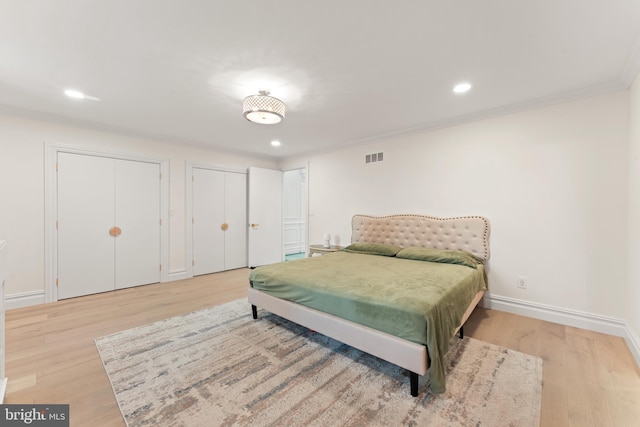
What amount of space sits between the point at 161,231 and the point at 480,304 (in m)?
4.87

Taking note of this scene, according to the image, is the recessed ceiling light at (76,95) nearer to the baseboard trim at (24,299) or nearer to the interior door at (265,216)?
the baseboard trim at (24,299)

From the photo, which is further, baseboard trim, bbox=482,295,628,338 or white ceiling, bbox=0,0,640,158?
baseboard trim, bbox=482,295,628,338

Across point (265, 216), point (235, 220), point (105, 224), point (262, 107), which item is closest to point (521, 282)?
point (262, 107)

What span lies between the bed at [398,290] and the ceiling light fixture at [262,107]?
1600 millimetres

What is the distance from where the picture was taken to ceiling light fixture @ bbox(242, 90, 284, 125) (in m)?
2.44

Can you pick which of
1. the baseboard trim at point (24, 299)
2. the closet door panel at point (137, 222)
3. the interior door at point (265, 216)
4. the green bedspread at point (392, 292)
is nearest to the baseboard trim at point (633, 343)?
the green bedspread at point (392, 292)

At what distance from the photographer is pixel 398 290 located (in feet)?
6.67

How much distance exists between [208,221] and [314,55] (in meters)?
3.80

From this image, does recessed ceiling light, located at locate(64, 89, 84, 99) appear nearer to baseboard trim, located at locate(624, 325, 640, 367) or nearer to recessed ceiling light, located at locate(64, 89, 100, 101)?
recessed ceiling light, located at locate(64, 89, 100, 101)

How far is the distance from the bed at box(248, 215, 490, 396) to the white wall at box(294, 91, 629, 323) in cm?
30

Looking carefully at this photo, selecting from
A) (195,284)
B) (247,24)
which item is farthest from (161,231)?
(247,24)

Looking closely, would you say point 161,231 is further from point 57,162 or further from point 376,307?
point 376,307

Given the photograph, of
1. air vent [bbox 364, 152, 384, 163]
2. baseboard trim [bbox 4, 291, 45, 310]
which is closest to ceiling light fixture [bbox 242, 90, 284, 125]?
air vent [bbox 364, 152, 384, 163]

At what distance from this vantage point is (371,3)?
152cm
